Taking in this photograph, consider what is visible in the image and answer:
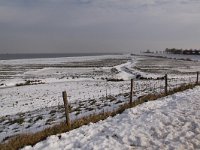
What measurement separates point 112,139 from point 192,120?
3.10 m

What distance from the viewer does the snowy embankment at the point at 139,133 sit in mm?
10039

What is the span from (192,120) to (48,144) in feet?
15.3

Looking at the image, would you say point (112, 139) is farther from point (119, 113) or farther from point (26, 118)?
point (26, 118)

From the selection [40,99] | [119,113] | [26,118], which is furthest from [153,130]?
[40,99]

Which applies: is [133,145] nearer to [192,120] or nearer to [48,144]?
[48,144]

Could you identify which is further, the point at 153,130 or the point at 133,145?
the point at 153,130

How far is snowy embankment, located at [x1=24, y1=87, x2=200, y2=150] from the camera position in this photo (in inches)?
395

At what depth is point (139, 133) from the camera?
433 inches

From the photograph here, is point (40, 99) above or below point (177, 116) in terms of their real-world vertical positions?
below

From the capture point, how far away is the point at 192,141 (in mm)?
10008

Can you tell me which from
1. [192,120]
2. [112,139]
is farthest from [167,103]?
[112,139]

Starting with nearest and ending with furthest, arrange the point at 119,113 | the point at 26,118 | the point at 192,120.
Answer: the point at 192,120 < the point at 119,113 < the point at 26,118

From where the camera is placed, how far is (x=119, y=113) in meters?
14.9

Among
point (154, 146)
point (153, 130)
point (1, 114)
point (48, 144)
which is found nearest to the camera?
point (154, 146)
